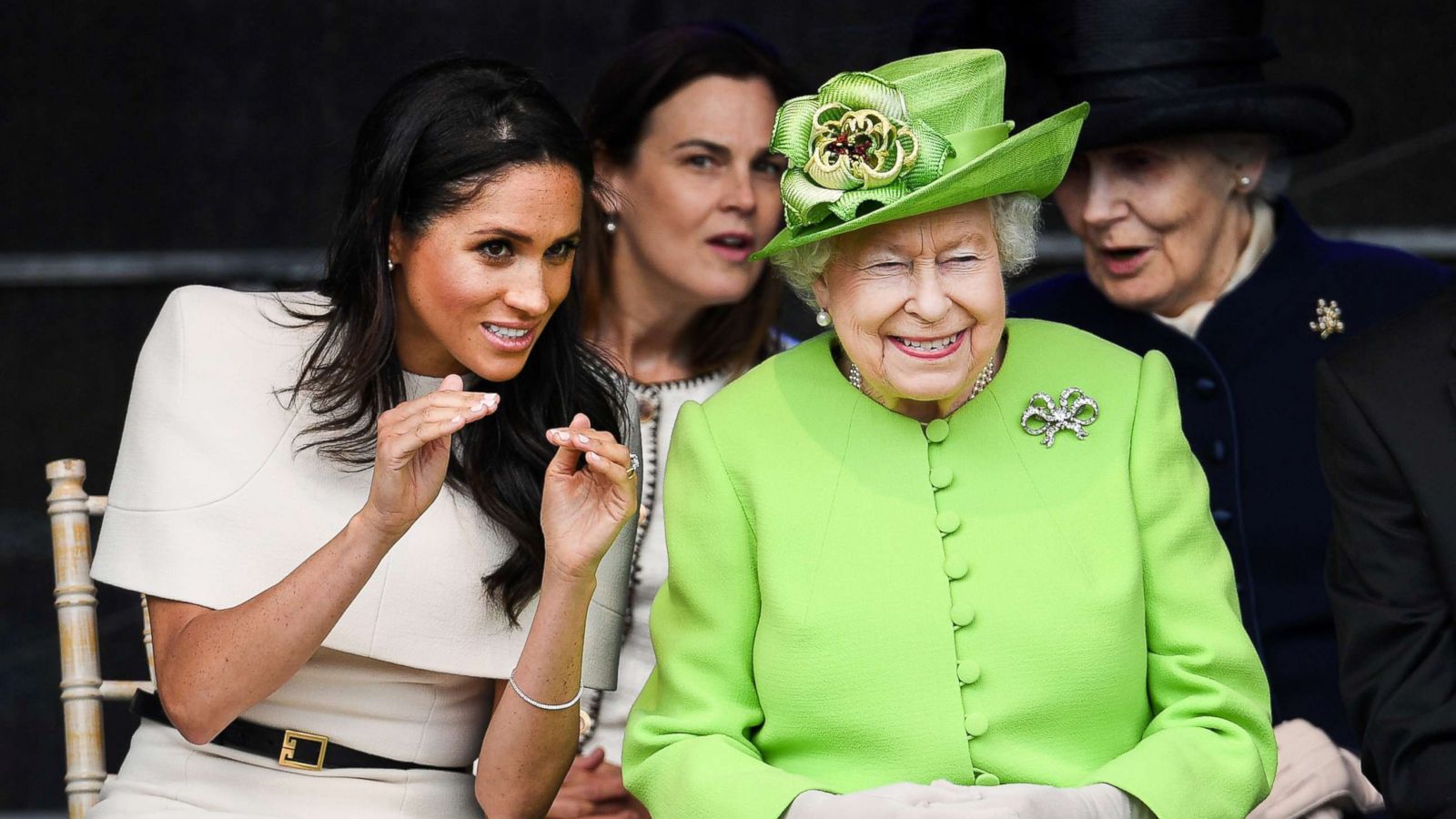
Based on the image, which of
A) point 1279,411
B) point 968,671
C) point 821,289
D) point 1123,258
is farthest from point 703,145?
point 968,671

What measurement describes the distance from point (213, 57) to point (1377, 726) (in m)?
3.02

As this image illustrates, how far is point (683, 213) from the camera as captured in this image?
3.88 meters

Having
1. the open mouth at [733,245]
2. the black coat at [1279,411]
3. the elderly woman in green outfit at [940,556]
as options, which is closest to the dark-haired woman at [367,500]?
the elderly woman in green outfit at [940,556]

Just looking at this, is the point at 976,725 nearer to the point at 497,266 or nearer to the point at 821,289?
the point at 821,289

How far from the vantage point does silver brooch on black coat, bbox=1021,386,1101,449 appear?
2777mm

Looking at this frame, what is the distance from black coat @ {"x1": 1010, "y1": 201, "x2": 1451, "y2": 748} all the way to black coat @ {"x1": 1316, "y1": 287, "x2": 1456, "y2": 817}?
64cm

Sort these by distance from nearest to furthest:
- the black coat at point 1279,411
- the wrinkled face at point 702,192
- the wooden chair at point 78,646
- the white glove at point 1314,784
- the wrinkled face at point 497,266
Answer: the wrinkled face at point 497,266 → the white glove at point 1314,784 → the wooden chair at point 78,646 → the black coat at point 1279,411 → the wrinkled face at point 702,192

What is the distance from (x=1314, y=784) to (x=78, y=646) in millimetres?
2078

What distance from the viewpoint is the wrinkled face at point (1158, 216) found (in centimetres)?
360

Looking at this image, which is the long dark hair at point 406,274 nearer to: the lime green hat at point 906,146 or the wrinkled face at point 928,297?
the lime green hat at point 906,146

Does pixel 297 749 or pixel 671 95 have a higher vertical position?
pixel 671 95

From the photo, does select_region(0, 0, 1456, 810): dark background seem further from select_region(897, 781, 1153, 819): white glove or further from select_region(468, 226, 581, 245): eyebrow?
select_region(897, 781, 1153, 819): white glove

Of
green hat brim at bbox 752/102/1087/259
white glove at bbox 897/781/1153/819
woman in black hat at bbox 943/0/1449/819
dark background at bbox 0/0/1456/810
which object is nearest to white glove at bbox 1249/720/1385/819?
woman in black hat at bbox 943/0/1449/819

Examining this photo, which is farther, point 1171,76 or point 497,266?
point 1171,76
